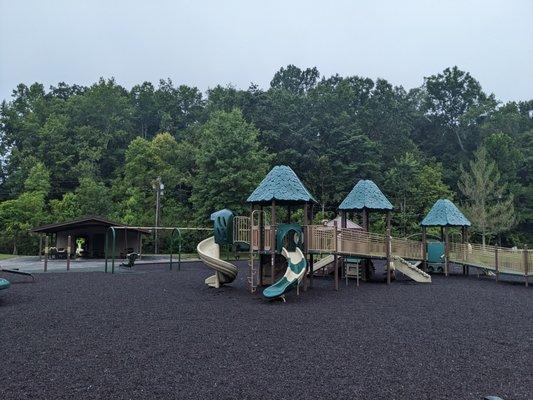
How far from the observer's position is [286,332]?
27.9ft

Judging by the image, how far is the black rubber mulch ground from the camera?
5.43 meters

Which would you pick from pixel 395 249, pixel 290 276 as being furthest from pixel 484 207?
pixel 290 276

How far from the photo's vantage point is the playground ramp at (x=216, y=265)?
50.6 ft

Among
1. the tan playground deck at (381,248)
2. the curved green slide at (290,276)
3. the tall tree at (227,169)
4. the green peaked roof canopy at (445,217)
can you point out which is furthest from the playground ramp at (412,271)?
the tall tree at (227,169)

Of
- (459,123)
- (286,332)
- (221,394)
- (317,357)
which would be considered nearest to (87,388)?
(221,394)

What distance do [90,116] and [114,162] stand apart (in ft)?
28.9

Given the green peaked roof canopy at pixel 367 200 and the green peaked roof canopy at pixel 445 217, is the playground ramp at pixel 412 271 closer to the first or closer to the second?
the green peaked roof canopy at pixel 367 200

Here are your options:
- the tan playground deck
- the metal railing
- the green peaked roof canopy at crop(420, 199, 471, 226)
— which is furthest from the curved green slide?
the green peaked roof canopy at crop(420, 199, 471, 226)

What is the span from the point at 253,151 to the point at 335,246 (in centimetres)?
2242

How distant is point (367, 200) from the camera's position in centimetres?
1903

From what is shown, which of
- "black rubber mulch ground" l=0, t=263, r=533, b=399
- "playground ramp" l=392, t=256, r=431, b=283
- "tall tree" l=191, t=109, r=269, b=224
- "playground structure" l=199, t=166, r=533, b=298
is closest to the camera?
"black rubber mulch ground" l=0, t=263, r=533, b=399

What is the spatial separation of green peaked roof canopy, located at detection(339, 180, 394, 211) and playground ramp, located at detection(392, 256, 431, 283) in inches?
94.0

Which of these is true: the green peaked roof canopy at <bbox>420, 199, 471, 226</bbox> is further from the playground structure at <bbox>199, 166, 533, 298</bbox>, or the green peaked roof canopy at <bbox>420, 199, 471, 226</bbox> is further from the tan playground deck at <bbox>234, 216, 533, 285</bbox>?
the tan playground deck at <bbox>234, 216, 533, 285</bbox>

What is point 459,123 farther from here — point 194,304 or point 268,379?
point 268,379
